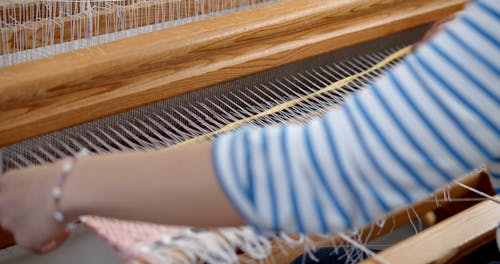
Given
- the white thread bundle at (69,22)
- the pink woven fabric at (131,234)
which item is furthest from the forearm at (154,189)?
the white thread bundle at (69,22)

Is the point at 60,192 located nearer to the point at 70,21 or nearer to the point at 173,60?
the point at 173,60

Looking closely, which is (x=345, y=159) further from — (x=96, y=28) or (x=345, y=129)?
(x=96, y=28)

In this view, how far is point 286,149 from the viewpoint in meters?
0.59

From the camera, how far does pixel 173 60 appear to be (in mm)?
1209

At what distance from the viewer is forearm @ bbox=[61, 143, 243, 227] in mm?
614

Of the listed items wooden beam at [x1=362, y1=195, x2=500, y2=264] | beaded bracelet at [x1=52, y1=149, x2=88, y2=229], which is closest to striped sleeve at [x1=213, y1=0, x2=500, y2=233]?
beaded bracelet at [x1=52, y1=149, x2=88, y2=229]

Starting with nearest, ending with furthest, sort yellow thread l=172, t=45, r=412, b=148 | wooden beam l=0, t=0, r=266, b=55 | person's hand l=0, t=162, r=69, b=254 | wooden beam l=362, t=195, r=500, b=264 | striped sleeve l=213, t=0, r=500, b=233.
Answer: striped sleeve l=213, t=0, r=500, b=233 → person's hand l=0, t=162, r=69, b=254 → wooden beam l=362, t=195, r=500, b=264 → yellow thread l=172, t=45, r=412, b=148 → wooden beam l=0, t=0, r=266, b=55

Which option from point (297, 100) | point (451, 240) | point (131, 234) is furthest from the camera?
point (297, 100)

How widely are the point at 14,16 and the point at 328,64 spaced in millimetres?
823

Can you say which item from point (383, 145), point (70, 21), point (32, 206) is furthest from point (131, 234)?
point (70, 21)

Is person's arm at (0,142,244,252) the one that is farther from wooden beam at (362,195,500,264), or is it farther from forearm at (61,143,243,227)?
wooden beam at (362,195,500,264)

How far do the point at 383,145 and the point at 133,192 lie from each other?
25 centimetres

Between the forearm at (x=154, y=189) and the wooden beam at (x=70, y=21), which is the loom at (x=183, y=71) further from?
the forearm at (x=154, y=189)

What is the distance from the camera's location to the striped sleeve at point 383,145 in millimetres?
557
